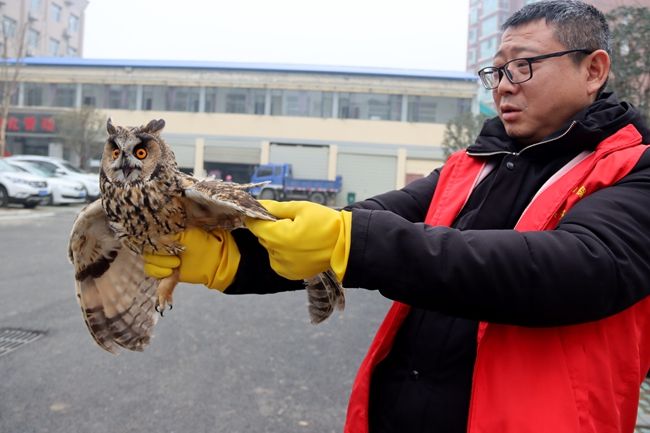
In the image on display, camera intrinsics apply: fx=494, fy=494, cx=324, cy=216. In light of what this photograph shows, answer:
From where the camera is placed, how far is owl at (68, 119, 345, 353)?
1698mm

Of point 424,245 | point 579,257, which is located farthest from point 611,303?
point 424,245

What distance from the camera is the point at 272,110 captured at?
34.0 m

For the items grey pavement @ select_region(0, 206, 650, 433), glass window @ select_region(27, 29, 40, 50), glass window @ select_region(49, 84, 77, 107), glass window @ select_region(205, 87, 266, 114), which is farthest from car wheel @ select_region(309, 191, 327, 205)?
glass window @ select_region(27, 29, 40, 50)

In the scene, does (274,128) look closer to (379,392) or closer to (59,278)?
(59,278)

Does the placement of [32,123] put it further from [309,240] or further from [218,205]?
[309,240]

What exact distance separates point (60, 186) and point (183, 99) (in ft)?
60.0

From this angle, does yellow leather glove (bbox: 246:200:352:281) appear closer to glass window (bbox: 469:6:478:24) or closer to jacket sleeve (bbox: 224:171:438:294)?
jacket sleeve (bbox: 224:171:438:294)

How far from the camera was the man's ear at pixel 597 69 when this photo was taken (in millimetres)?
1352

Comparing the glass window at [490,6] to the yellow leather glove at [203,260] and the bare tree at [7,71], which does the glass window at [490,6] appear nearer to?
the bare tree at [7,71]

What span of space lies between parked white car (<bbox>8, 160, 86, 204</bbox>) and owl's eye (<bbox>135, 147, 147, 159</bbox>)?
1702 cm

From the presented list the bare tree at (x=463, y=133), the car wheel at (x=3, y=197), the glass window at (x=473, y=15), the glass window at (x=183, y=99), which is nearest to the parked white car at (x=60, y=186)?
the car wheel at (x=3, y=197)

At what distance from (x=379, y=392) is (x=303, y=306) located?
482cm

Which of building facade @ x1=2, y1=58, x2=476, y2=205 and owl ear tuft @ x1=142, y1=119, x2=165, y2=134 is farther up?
building facade @ x1=2, y1=58, x2=476, y2=205

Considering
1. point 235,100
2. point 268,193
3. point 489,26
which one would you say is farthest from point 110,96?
point 489,26
